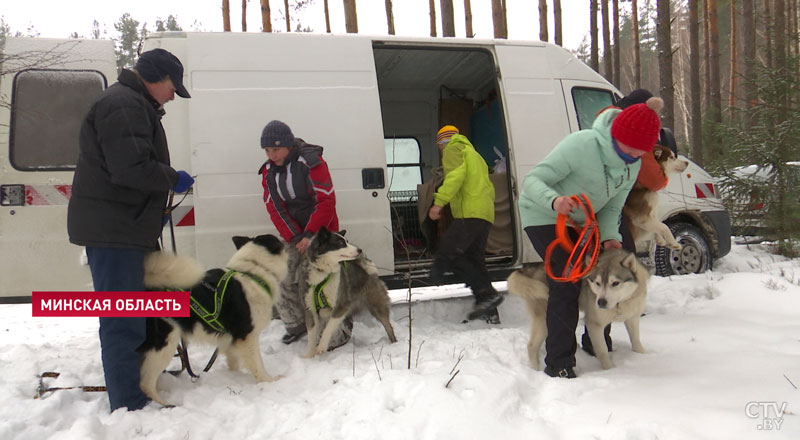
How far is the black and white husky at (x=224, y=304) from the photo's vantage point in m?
2.72

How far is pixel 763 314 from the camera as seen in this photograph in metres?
3.92

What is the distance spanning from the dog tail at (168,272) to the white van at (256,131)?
129 cm

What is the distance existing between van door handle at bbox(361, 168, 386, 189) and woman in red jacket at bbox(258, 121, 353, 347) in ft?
1.39

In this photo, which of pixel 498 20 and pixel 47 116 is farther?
pixel 498 20

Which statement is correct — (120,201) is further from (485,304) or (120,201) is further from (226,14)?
(226,14)

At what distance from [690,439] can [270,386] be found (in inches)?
93.1

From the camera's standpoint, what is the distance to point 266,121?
4.14 meters

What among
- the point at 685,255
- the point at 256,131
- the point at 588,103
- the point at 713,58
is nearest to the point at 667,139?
the point at 588,103

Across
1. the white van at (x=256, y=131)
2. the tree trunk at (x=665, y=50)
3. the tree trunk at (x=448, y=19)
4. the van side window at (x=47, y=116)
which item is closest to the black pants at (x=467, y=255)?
the white van at (x=256, y=131)

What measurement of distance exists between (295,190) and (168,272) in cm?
139

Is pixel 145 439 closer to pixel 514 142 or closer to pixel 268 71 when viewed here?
pixel 268 71

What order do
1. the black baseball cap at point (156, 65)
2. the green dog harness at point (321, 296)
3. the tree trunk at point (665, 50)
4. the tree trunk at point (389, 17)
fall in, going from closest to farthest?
the black baseball cap at point (156, 65) < the green dog harness at point (321, 296) < the tree trunk at point (665, 50) < the tree trunk at point (389, 17)

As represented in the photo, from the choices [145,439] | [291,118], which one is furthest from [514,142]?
[145,439]

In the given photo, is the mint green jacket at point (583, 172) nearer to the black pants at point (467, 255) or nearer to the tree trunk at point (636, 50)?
the black pants at point (467, 255)
